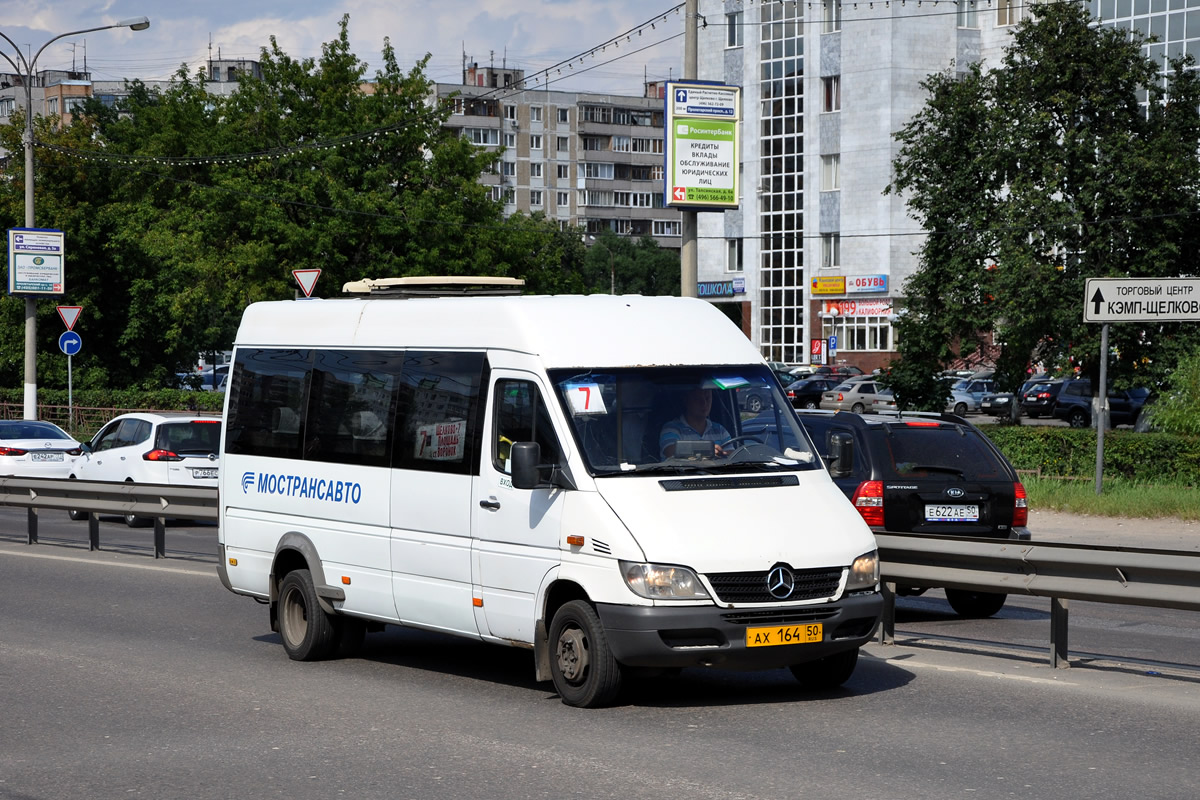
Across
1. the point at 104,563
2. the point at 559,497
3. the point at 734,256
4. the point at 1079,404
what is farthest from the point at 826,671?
the point at 734,256

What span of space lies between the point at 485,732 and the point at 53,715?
246 cm

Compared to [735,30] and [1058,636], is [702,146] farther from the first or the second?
[735,30]

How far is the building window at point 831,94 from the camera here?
85375mm

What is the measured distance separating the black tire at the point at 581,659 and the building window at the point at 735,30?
279 ft

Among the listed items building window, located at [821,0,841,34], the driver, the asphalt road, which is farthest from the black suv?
building window, located at [821,0,841,34]

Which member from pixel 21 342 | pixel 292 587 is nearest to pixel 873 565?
pixel 292 587

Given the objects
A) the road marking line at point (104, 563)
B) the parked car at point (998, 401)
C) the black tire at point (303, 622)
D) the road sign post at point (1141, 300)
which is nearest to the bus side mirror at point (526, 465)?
the black tire at point (303, 622)

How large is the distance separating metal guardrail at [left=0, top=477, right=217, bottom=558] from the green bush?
13.2 m

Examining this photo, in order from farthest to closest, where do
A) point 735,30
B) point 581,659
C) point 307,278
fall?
1. point 735,30
2. point 307,278
3. point 581,659

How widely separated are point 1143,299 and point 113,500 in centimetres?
1331

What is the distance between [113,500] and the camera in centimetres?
1898

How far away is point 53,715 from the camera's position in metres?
8.79

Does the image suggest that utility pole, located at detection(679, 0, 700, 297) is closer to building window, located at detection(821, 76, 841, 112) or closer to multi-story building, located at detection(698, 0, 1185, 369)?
multi-story building, located at detection(698, 0, 1185, 369)

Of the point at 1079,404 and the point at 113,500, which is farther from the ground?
the point at 113,500
